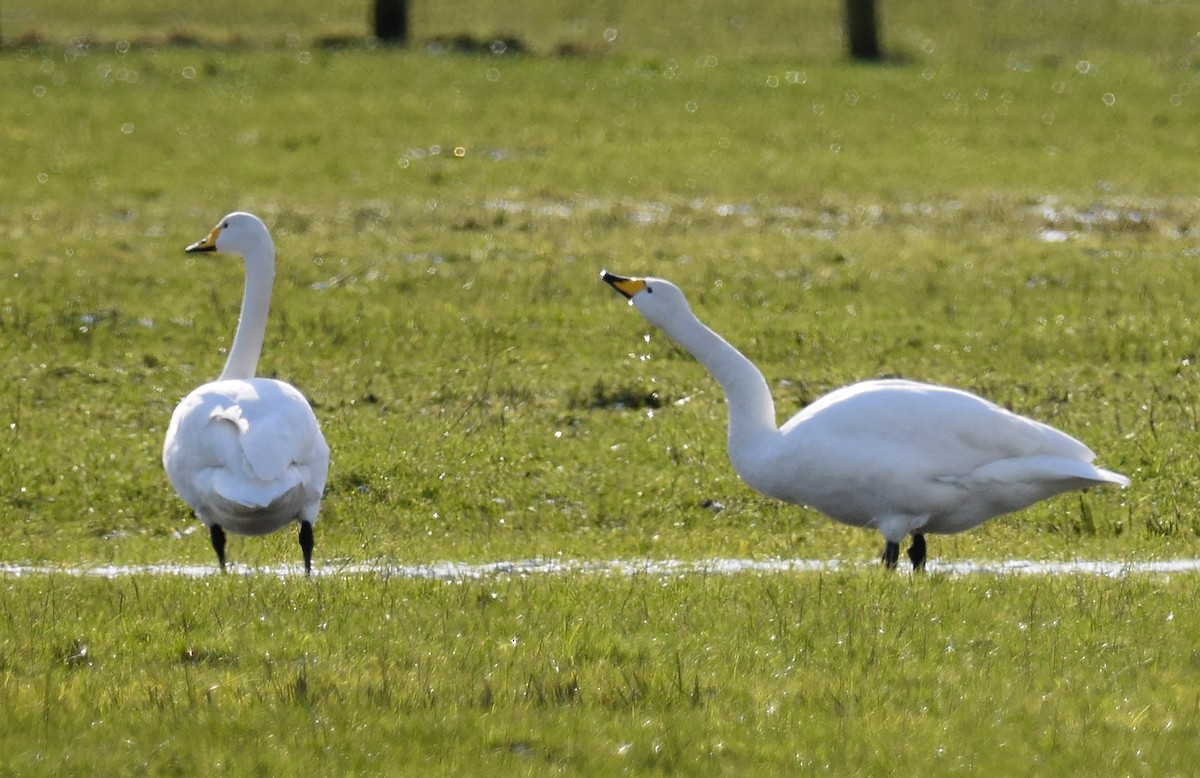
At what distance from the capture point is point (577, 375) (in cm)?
1517

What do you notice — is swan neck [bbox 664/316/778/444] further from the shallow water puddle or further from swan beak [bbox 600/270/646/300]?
the shallow water puddle

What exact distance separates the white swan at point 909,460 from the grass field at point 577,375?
1.49 ft

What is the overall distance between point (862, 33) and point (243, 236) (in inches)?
1039

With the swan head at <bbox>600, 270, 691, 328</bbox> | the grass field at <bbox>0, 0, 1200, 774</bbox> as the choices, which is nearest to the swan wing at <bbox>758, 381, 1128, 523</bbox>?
the grass field at <bbox>0, 0, 1200, 774</bbox>

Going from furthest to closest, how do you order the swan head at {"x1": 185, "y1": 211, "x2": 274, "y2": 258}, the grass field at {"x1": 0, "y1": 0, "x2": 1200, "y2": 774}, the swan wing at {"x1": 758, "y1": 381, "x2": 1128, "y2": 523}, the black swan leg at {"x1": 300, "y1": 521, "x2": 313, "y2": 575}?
the swan head at {"x1": 185, "y1": 211, "x2": 274, "y2": 258} → the black swan leg at {"x1": 300, "y1": 521, "x2": 313, "y2": 575} → the swan wing at {"x1": 758, "y1": 381, "x2": 1128, "y2": 523} → the grass field at {"x1": 0, "y1": 0, "x2": 1200, "y2": 774}

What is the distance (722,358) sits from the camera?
9914mm

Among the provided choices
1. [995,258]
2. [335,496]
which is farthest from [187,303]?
[995,258]

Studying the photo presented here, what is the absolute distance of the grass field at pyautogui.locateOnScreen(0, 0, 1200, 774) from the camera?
6609mm

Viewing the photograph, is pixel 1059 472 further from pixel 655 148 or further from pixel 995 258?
pixel 655 148

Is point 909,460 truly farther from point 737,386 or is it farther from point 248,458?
point 248,458

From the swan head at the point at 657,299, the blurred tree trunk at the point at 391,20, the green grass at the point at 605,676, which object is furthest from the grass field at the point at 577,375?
the swan head at the point at 657,299

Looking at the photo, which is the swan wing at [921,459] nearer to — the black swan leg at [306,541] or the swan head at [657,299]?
the swan head at [657,299]

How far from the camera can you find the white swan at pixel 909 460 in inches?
357

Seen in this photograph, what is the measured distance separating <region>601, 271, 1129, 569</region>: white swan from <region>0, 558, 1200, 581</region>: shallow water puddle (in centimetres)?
30
